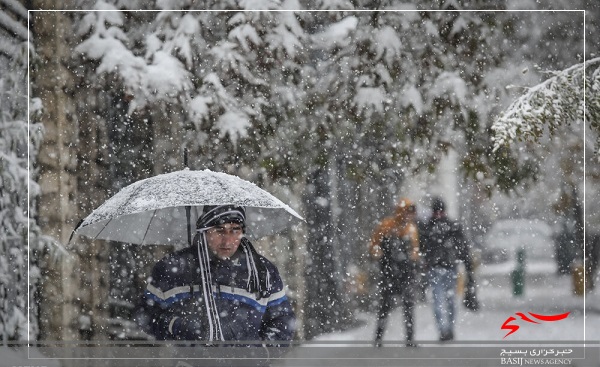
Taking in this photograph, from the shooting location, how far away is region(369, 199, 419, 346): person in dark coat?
4.91m

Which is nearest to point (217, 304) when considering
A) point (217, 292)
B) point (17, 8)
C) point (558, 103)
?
point (217, 292)

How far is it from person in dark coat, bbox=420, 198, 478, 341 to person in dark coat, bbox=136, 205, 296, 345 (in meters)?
1.67

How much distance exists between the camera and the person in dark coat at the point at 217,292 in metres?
3.42

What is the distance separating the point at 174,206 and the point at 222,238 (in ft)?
1.34

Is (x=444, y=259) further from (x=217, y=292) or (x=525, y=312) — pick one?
(x=217, y=292)

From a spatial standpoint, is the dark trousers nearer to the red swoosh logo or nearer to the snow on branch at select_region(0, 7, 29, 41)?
the red swoosh logo

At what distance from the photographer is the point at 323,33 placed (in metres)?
4.73

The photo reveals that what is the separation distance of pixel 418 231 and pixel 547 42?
5.30 ft

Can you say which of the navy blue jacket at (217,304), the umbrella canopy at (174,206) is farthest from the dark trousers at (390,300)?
the navy blue jacket at (217,304)

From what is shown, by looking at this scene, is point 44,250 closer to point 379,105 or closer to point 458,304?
point 379,105

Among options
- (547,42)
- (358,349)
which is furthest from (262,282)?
(547,42)

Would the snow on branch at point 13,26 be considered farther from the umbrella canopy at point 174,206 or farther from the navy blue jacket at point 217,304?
the navy blue jacket at point 217,304

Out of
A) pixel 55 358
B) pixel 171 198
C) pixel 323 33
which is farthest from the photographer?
pixel 323 33

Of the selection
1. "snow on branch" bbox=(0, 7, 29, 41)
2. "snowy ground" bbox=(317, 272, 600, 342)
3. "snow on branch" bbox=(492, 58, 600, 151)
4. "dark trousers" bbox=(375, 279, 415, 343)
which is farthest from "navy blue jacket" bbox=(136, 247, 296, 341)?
"snow on branch" bbox=(0, 7, 29, 41)
